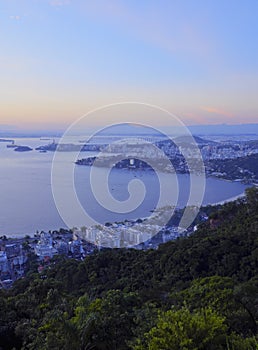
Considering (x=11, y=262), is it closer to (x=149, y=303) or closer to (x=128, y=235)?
(x=128, y=235)

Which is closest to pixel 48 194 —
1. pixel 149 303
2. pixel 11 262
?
pixel 11 262

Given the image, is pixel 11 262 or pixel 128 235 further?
pixel 128 235

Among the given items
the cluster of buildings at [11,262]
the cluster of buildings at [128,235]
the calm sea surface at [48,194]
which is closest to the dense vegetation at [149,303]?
the cluster of buildings at [11,262]

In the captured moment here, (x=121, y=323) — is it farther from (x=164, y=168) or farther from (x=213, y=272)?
(x=164, y=168)

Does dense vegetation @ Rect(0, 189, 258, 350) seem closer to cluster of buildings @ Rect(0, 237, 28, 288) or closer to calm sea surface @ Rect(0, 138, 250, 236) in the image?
cluster of buildings @ Rect(0, 237, 28, 288)

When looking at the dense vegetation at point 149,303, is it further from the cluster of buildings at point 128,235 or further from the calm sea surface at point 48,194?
the calm sea surface at point 48,194
